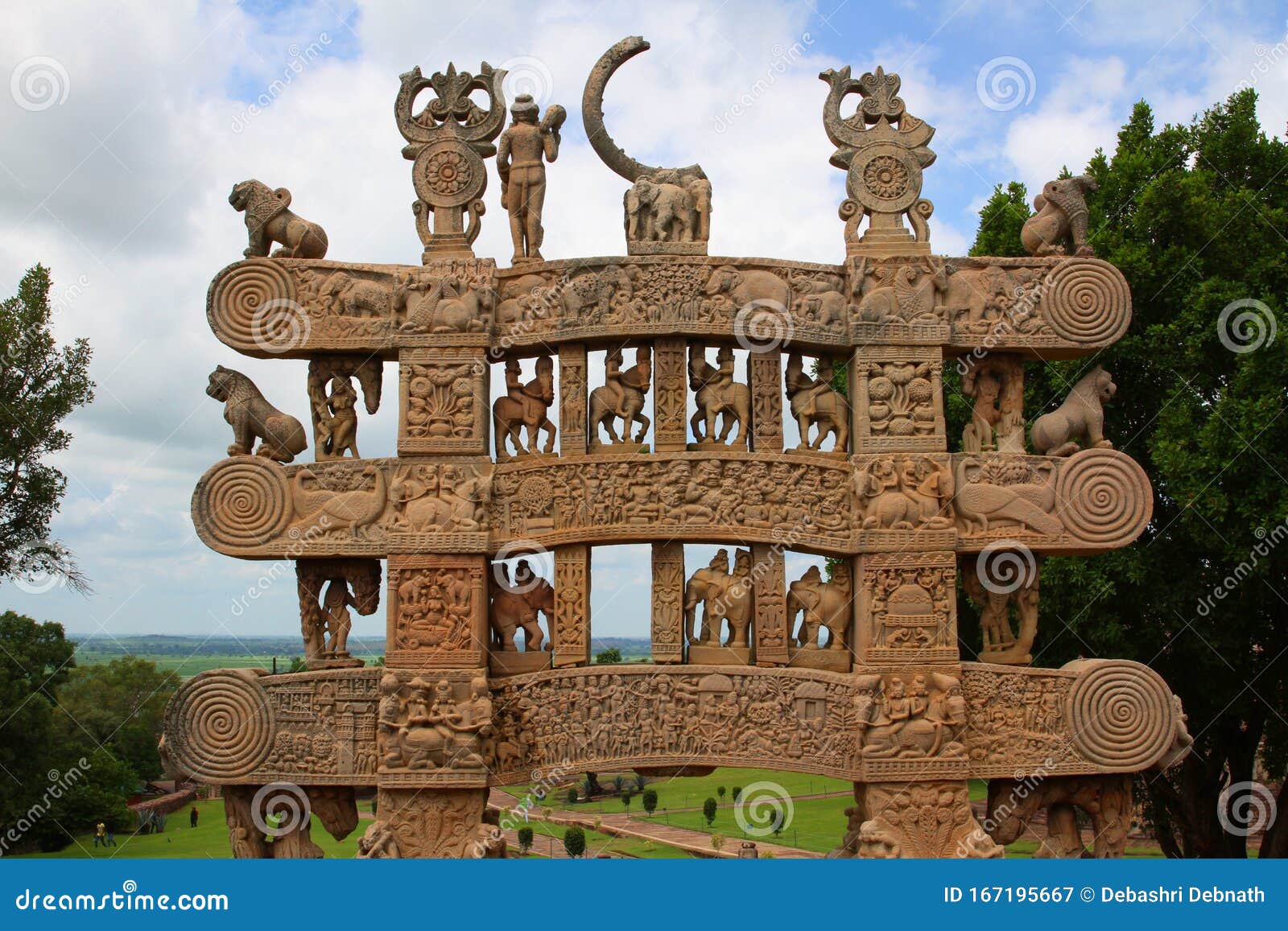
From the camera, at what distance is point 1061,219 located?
417 inches

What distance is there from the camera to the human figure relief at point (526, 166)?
10.3 m

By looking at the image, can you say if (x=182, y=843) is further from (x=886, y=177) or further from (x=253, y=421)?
(x=886, y=177)

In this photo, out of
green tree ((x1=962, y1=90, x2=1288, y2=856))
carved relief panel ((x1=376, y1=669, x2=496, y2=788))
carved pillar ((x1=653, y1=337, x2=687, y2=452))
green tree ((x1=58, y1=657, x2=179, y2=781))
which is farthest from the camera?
green tree ((x1=58, y1=657, x2=179, y2=781))

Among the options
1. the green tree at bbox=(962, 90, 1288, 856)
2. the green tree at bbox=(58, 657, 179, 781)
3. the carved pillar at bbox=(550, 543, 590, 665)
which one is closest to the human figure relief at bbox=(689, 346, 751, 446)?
the carved pillar at bbox=(550, 543, 590, 665)

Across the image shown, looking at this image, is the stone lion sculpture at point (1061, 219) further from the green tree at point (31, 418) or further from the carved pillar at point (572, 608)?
the green tree at point (31, 418)

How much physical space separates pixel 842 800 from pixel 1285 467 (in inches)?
512

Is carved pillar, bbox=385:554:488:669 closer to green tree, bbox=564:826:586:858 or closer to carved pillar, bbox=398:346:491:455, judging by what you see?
carved pillar, bbox=398:346:491:455

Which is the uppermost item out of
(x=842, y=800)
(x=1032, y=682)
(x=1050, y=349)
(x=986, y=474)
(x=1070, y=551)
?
(x=1050, y=349)

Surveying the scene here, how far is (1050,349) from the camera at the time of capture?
33.6 ft

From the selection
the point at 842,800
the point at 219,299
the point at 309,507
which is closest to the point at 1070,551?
the point at 309,507

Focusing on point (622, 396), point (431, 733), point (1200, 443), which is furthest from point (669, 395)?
point (1200, 443)

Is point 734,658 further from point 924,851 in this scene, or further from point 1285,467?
point 1285,467

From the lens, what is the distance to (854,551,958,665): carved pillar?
31.9ft

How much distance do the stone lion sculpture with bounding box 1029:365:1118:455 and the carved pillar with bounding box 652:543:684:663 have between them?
3.29 metres
